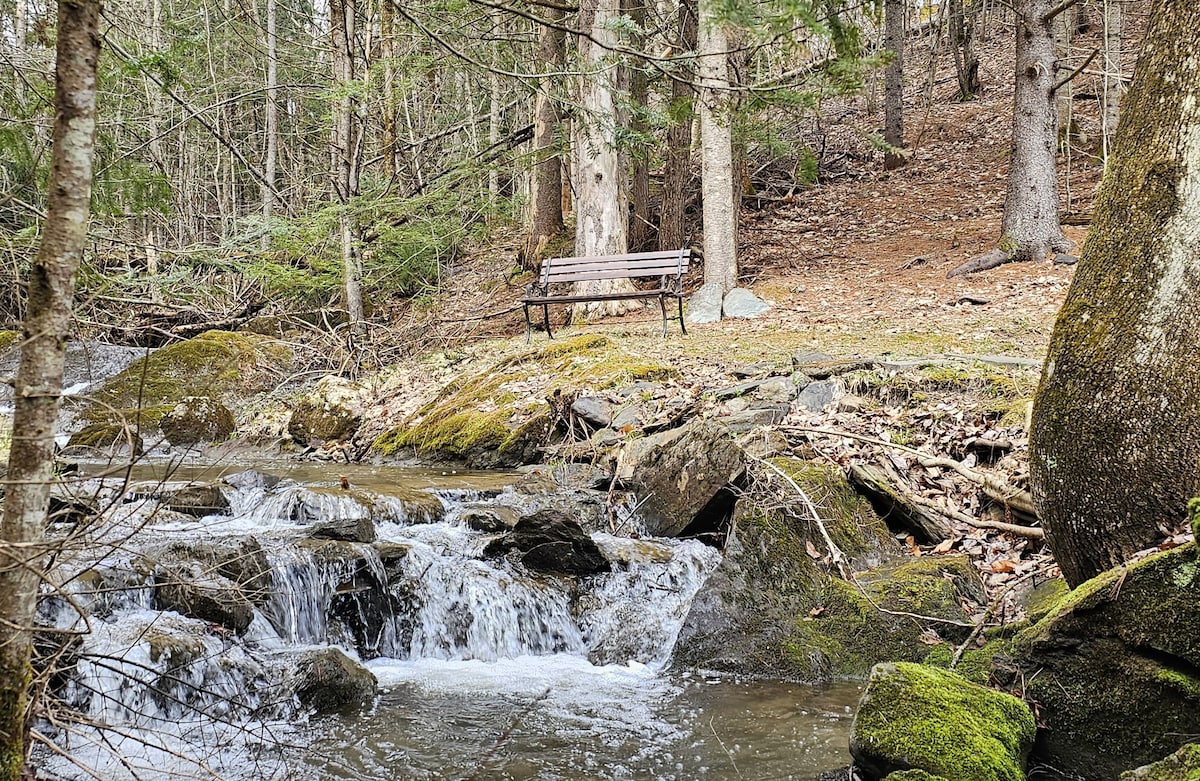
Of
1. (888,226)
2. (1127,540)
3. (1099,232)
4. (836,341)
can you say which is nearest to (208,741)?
(1127,540)

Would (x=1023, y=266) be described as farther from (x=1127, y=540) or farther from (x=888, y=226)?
(x=1127, y=540)

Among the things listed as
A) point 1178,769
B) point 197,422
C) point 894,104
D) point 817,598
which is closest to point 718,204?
point 197,422

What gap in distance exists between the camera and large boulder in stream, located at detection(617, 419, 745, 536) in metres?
6.09

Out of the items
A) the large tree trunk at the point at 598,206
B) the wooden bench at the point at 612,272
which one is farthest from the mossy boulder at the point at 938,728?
the large tree trunk at the point at 598,206

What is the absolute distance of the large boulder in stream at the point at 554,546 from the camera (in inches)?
232

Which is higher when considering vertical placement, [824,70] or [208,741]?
[824,70]

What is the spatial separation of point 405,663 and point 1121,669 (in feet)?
12.5

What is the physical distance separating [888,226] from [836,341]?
8.24 m

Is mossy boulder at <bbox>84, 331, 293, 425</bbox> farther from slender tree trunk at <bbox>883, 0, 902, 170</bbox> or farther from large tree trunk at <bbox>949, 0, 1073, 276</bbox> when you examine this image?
slender tree trunk at <bbox>883, 0, 902, 170</bbox>

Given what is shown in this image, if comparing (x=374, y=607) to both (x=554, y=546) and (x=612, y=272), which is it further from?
(x=612, y=272)

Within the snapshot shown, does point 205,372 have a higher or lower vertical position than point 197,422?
higher

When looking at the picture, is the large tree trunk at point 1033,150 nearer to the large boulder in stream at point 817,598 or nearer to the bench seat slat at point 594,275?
the bench seat slat at point 594,275

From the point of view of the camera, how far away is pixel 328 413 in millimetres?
10727

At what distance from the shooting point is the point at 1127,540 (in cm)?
339
